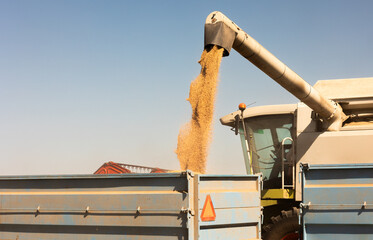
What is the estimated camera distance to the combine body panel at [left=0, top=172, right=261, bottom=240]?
17.8ft

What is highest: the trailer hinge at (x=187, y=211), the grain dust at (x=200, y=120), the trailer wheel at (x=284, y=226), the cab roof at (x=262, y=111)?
the cab roof at (x=262, y=111)

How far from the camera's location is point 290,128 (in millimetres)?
8383

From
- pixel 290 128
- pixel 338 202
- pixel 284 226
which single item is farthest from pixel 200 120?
pixel 338 202

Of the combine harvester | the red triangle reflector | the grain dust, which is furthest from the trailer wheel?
the red triangle reflector

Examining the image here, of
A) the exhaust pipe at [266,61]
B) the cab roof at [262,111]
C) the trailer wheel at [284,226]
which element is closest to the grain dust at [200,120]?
the exhaust pipe at [266,61]

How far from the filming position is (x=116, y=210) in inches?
221

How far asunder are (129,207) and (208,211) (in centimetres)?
85

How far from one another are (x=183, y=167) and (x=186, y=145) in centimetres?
40

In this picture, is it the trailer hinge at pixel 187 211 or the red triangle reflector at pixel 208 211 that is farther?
the red triangle reflector at pixel 208 211

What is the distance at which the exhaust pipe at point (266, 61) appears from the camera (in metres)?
6.80

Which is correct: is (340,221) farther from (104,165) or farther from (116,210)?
(104,165)

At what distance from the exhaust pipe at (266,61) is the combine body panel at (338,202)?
75.3 inches

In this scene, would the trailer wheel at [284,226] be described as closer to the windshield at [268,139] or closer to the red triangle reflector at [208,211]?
the windshield at [268,139]

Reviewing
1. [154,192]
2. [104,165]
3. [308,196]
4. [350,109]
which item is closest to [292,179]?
[350,109]
